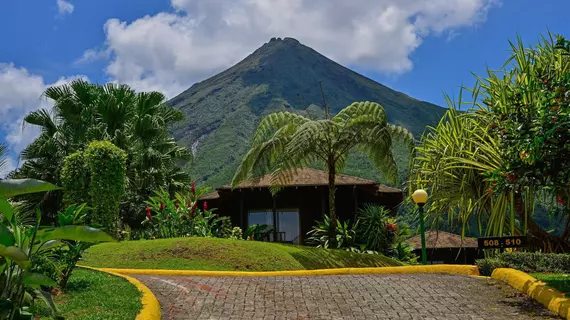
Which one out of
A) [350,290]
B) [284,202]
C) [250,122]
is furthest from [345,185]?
[250,122]

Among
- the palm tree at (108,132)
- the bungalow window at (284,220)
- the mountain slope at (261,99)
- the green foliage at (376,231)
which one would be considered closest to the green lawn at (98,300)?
the green foliage at (376,231)

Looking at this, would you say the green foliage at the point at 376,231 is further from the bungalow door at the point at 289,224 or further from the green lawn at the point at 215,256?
the bungalow door at the point at 289,224

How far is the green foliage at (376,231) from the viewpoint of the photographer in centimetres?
1872

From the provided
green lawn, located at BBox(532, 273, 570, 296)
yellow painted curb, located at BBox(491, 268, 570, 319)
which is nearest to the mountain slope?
yellow painted curb, located at BBox(491, 268, 570, 319)

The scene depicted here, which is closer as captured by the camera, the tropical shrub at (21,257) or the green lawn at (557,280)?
the tropical shrub at (21,257)

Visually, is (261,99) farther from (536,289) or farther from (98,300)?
(98,300)

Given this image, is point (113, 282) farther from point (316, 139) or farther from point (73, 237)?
point (316, 139)

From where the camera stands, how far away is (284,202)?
25.5 m

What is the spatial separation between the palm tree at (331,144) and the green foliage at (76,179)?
5.38 meters

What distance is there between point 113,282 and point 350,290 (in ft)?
12.3

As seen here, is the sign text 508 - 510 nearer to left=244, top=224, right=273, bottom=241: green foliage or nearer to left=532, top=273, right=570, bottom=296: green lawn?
left=532, top=273, right=570, bottom=296: green lawn

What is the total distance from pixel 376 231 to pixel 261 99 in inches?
4110

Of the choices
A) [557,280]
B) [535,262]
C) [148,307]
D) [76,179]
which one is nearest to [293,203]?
[76,179]

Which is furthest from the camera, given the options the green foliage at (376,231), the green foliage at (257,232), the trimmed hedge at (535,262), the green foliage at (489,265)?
the green foliage at (257,232)
